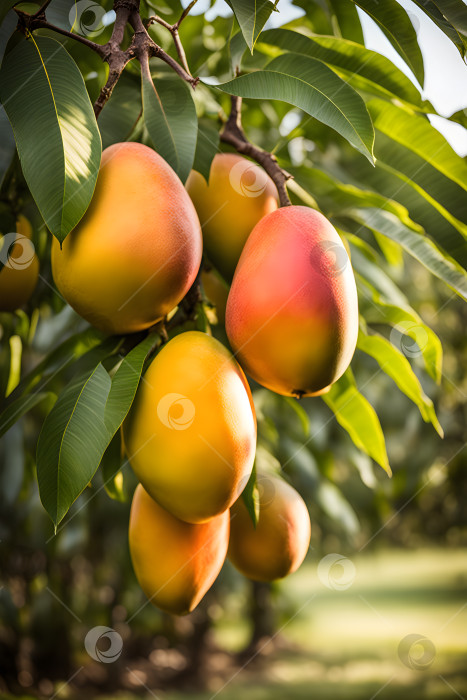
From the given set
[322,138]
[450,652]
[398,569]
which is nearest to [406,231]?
[322,138]

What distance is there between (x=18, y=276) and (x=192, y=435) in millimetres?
371

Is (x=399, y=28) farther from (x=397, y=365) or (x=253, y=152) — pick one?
(x=397, y=365)

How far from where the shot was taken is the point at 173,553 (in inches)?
27.2

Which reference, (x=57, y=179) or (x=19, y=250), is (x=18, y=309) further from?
(x=57, y=179)

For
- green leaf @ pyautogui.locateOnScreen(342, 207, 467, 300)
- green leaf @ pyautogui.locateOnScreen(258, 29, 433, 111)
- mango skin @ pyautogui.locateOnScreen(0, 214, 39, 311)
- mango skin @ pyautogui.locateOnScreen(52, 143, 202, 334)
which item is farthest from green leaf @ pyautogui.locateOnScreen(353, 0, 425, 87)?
mango skin @ pyautogui.locateOnScreen(0, 214, 39, 311)

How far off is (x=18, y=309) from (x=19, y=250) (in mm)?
112

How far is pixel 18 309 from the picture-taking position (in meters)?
0.90

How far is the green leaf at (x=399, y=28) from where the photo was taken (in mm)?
668

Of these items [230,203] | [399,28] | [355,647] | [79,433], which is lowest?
[355,647]

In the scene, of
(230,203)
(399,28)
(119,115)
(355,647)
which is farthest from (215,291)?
(355,647)

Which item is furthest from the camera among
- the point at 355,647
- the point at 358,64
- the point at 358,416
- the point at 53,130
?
the point at 355,647

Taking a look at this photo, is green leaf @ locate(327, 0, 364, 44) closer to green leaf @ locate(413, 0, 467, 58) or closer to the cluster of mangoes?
green leaf @ locate(413, 0, 467, 58)

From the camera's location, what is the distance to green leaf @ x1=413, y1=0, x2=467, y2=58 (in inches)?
23.1

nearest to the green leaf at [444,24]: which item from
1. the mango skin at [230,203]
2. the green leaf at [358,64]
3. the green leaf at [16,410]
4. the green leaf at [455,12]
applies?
the green leaf at [455,12]
